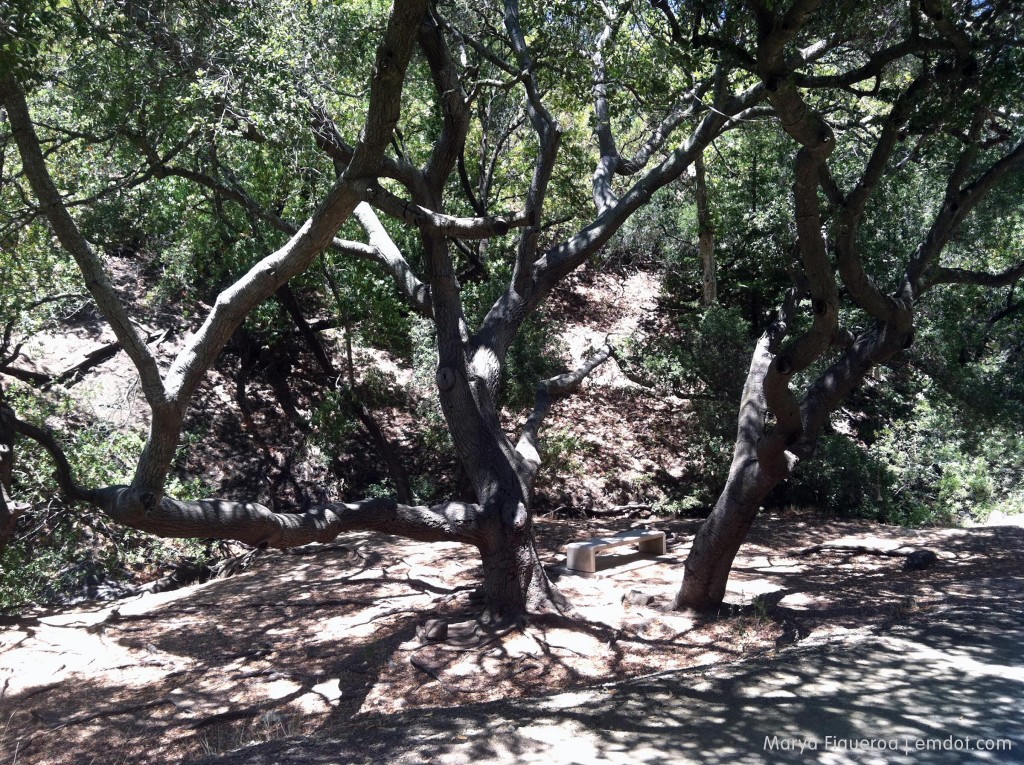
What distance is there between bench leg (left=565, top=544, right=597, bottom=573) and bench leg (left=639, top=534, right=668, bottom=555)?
1.14 metres

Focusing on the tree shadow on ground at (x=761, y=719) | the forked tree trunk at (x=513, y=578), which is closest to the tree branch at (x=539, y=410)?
the forked tree trunk at (x=513, y=578)

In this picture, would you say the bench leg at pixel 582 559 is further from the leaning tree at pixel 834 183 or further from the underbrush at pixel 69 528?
the underbrush at pixel 69 528

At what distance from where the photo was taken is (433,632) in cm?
777

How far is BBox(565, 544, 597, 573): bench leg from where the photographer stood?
9.85m

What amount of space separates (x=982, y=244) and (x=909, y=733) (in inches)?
472

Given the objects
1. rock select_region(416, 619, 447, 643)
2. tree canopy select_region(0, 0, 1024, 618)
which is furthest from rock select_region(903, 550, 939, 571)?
rock select_region(416, 619, 447, 643)

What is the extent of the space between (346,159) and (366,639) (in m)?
4.63

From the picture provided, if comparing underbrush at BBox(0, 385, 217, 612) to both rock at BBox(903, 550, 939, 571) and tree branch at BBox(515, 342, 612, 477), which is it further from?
rock at BBox(903, 550, 939, 571)

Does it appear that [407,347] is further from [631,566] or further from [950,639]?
[950,639]

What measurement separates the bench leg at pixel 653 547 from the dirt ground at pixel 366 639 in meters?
0.15

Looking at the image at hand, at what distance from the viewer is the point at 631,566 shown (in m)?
10.2

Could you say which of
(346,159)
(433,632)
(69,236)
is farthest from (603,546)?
(69,236)

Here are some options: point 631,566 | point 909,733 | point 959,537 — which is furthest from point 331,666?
point 959,537

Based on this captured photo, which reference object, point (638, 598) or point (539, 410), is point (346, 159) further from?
point (638, 598)
